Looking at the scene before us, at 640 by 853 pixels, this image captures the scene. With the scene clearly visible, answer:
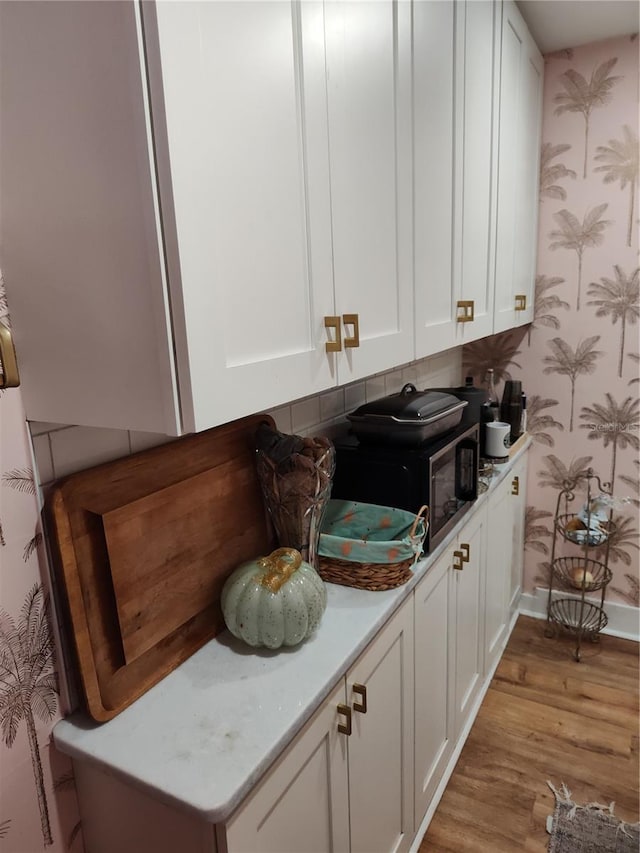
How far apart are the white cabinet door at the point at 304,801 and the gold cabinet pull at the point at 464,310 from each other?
101 cm

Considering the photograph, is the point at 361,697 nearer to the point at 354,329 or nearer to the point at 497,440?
the point at 354,329

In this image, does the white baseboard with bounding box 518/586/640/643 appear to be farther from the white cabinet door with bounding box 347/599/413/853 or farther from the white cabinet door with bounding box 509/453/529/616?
the white cabinet door with bounding box 347/599/413/853

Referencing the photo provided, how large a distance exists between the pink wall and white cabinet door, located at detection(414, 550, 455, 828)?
0.80m

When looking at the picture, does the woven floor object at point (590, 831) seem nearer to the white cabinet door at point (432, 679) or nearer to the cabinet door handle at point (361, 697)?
the white cabinet door at point (432, 679)

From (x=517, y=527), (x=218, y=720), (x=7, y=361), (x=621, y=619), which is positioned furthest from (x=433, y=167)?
(x=621, y=619)

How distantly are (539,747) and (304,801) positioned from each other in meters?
1.34

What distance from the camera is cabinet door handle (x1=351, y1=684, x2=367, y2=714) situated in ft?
3.51

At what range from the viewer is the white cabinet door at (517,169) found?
1835 mm

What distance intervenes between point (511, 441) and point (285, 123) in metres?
1.87

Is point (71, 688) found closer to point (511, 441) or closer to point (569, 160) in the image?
point (511, 441)

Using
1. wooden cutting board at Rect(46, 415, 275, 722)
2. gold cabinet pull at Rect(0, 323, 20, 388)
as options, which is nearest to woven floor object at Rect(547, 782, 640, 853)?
wooden cutting board at Rect(46, 415, 275, 722)

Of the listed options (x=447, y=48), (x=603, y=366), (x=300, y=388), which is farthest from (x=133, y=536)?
(x=603, y=366)

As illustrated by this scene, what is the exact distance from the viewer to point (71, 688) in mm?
925

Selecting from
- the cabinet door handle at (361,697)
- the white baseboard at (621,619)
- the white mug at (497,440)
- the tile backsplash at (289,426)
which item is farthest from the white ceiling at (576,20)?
the white baseboard at (621,619)
